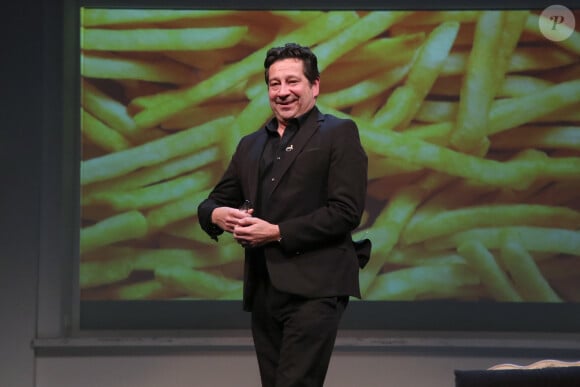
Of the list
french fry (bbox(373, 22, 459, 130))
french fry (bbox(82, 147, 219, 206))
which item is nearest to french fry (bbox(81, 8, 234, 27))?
french fry (bbox(82, 147, 219, 206))

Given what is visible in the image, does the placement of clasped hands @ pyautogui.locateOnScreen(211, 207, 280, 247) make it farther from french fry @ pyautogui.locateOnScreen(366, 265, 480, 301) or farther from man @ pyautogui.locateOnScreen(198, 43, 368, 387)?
french fry @ pyautogui.locateOnScreen(366, 265, 480, 301)

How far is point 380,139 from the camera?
4742 millimetres

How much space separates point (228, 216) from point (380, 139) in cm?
188

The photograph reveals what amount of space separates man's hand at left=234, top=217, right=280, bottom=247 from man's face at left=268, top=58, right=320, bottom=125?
324 mm

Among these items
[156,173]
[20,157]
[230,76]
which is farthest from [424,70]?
[20,157]

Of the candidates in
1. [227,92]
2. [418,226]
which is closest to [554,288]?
[418,226]

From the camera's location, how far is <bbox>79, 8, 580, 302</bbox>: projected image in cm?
472

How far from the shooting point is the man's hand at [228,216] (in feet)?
9.61

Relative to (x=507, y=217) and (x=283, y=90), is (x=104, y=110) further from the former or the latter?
(x=283, y=90)

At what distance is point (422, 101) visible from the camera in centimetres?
473

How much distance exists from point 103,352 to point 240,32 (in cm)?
154

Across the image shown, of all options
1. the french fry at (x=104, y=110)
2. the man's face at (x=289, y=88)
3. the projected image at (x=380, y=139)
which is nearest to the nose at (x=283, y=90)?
the man's face at (x=289, y=88)

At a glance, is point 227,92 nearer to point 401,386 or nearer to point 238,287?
point 238,287

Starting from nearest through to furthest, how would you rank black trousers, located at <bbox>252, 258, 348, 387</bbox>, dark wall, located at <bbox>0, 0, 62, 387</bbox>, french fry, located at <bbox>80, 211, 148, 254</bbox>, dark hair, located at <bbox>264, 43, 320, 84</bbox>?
A: black trousers, located at <bbox>252, 258, 348, 387</bbox>
dark hair, located at <bbox>264, 43, 320, 84</bbox>
dark wall, located at <bbox>0, 0, 62, 387</bbox>
french fry, located at <bbox>80, 211, 148, 254</bbox>
